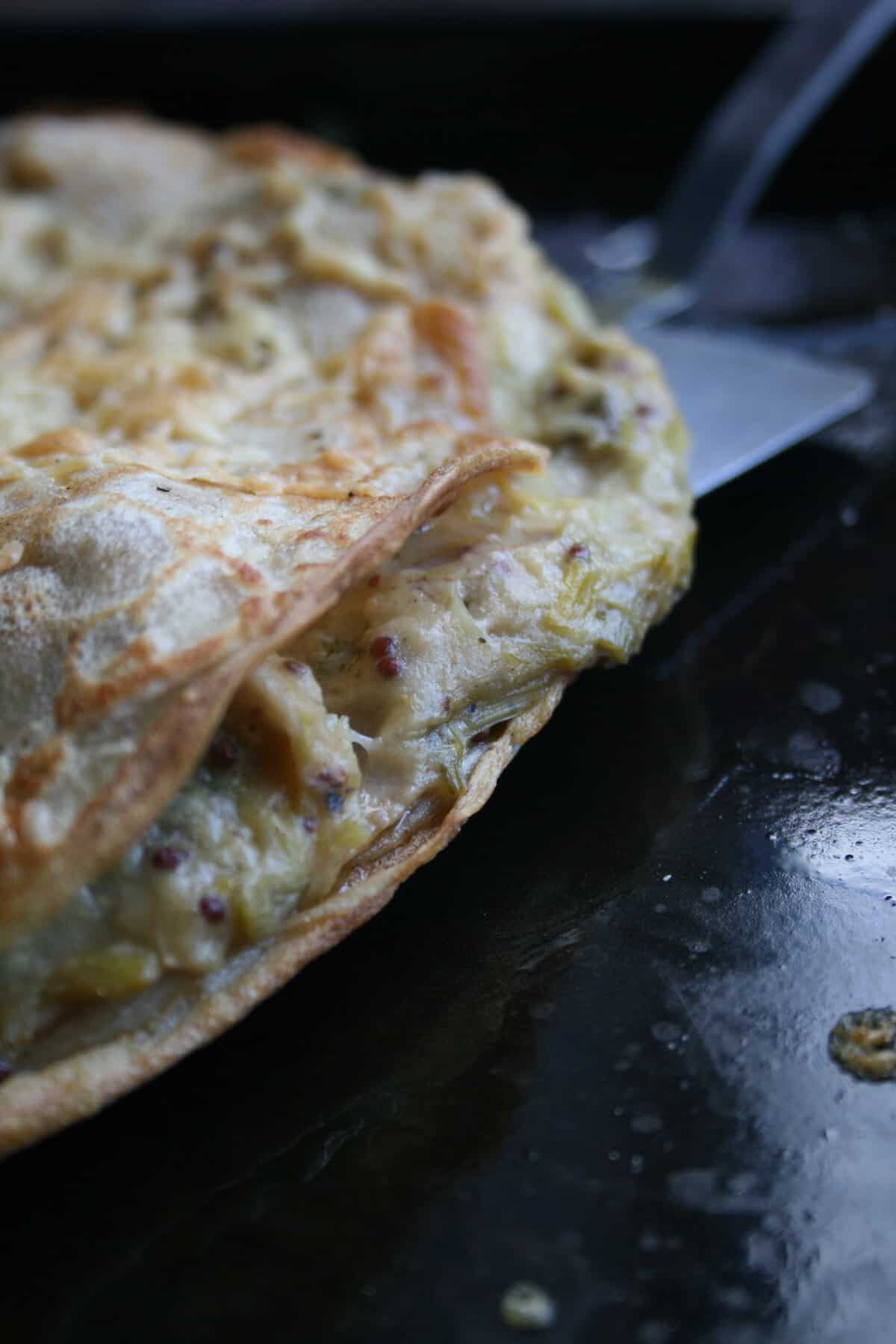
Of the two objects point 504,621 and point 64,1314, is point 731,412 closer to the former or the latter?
point 504,621

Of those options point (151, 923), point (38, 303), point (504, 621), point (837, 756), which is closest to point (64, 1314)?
point (151, 923)

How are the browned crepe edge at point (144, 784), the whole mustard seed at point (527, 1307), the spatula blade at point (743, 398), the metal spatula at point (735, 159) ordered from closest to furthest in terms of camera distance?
1. the whole mustard seed at point (527, 1307)
2. the browned crepe edge at point (144, 784)
3. the spatula blade at point (743, 398)
4. the metal spatula at point (735, 159)

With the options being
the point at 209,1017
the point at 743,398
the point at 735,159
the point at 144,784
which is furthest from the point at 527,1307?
the point at 735,159

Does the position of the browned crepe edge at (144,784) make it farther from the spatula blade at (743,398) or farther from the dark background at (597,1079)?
the spatula blade at (743,398)

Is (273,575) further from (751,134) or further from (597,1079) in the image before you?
(751,134)

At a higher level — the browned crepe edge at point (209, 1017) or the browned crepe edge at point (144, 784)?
the browned crepe edge at point (144, 784)

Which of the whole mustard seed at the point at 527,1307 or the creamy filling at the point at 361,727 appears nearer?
the whole mustard seed at the point at 527,1307

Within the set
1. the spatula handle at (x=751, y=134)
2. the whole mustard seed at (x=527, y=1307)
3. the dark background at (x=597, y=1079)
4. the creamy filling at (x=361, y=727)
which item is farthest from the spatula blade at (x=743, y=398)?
the whole mustard seed at (x=527, y=1307)
